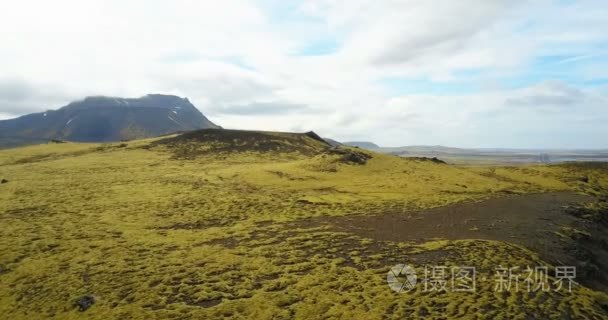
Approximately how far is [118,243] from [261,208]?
15.3 meters

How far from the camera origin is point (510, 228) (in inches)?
1368

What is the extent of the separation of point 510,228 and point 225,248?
24520 mm

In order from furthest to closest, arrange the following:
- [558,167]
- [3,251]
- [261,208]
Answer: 1. [558,167]
2. [261,208]
3. [3,251]

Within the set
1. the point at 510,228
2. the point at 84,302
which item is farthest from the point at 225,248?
the point at 510,228

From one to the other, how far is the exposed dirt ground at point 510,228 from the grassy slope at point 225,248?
2772 millimetres

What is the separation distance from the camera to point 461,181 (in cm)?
6084

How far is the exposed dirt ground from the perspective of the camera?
29.8 m

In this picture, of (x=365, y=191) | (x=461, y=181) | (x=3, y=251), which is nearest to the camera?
(x=3, y=251)

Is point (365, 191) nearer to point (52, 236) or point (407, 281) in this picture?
point (407, 281)

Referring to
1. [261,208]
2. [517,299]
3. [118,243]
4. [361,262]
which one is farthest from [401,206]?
[118,243]

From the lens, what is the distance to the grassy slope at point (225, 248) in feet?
69.5
